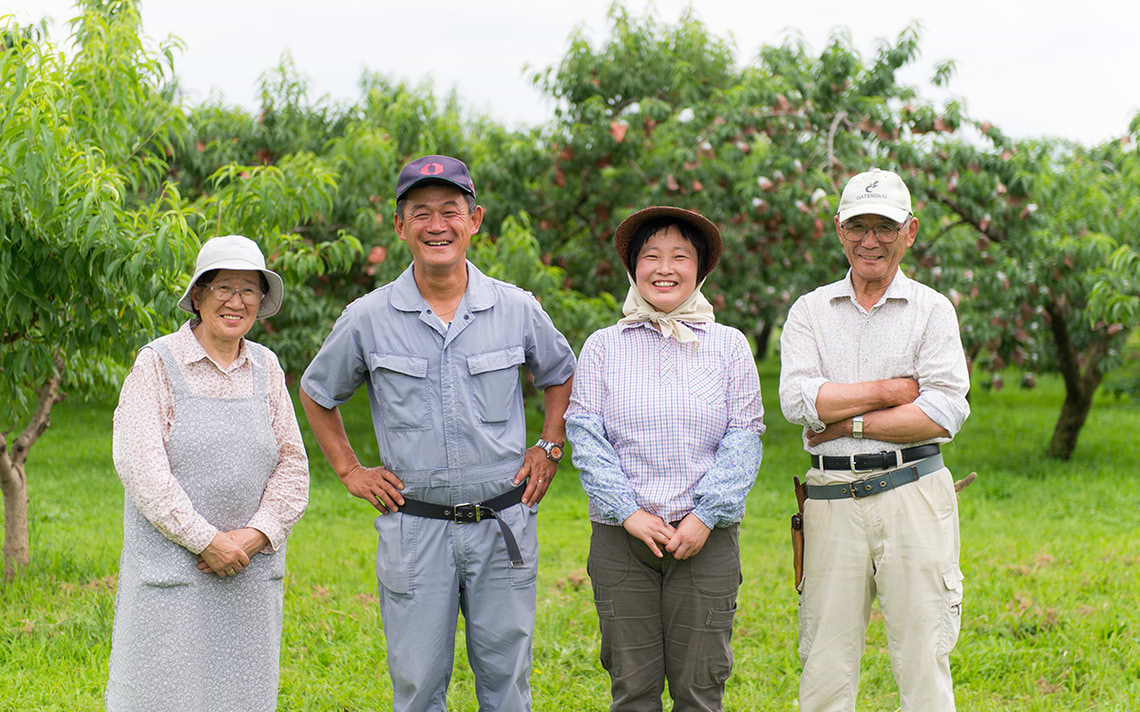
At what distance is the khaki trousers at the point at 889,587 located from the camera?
120 inches

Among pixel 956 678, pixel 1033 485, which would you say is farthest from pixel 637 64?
pixel 956 678

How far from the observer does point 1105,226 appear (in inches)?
368

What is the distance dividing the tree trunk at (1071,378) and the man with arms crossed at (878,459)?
719cm

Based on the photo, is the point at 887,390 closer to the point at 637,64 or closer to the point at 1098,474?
the point at 1098,474

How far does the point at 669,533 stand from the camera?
289 centimetres

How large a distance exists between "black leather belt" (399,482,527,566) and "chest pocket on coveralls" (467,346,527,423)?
25cm

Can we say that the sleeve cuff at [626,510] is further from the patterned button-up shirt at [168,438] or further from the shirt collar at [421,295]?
the patterned button-up shirt at [168,438]

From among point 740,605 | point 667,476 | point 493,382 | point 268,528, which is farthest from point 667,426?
point 740,605

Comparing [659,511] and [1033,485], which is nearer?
[659,511]

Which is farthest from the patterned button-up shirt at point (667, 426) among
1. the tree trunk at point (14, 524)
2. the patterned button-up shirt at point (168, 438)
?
the tree trunk at point (14, 524)

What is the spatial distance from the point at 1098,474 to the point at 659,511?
8.21 m

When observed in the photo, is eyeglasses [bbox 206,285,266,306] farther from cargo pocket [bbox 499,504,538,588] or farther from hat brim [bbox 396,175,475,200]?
cargo pocket [bbox 499,504,538,588]

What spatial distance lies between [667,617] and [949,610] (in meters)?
0.85

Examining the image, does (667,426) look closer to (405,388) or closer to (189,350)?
(405,388)
